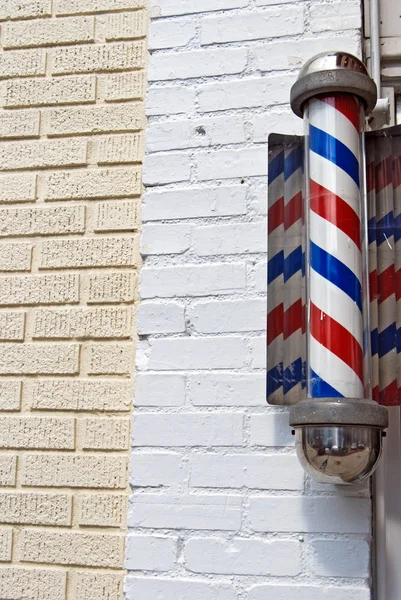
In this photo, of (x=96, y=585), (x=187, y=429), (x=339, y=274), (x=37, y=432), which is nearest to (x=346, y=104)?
(x=339, y=274)

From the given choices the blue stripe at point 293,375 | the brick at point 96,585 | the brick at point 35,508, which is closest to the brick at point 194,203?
the blue stripe at point 293,375

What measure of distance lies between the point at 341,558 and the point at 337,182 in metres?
0.58

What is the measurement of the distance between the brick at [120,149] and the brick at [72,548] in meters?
0.71

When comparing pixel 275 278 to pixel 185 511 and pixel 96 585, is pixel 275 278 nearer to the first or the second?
pixel 185 511

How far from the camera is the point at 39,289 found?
148cm

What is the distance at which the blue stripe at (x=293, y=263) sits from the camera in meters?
1.20

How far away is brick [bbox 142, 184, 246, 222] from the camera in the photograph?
1.38m

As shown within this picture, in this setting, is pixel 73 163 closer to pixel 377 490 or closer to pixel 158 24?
pixel 158 24

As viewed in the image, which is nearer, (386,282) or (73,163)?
(386,282)

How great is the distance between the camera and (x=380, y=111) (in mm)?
1331

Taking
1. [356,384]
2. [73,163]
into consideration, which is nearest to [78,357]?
[73,163]

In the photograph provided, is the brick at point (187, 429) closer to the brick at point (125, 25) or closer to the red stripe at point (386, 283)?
the red stripe at point (386, 283)

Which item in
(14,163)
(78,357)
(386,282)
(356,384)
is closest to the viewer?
(356,384)

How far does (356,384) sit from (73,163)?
2.50 ft
